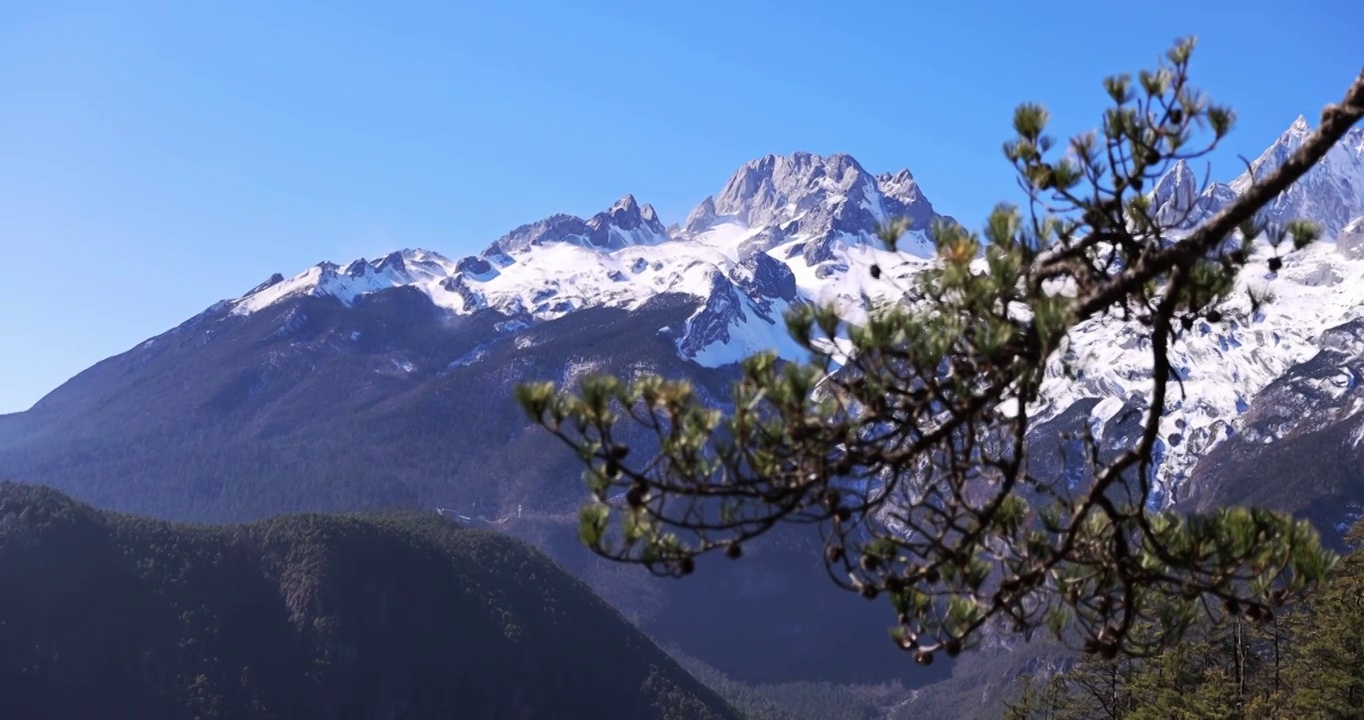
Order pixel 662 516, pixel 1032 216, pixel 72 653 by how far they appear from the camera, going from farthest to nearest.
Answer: pixel 72 653 < pixel 1032 216 < pixel 662 516

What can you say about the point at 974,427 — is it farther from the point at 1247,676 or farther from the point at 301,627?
the point at 301,627

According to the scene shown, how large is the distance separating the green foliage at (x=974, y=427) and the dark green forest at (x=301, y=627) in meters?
129

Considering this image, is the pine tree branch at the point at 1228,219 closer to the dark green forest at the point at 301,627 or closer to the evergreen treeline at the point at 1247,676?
the evergreen treeline at the point at 1247,676

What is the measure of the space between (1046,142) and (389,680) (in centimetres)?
14348

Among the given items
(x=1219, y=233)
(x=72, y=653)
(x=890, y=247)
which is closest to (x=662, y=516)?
(x=890, y=247)

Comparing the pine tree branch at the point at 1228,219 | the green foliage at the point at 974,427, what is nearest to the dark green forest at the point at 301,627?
the green foliage at the point at 974,427

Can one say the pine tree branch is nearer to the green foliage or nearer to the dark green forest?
the green foliage

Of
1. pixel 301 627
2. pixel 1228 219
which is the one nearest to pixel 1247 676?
pixel 1228 219

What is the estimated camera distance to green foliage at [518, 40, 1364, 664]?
4742mm

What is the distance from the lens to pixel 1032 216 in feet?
17.8

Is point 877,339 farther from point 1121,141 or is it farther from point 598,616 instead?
point 598,616

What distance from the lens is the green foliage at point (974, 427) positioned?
4742mm

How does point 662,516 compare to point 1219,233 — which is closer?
point 662,516

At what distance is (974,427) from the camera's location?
4.97 meters
